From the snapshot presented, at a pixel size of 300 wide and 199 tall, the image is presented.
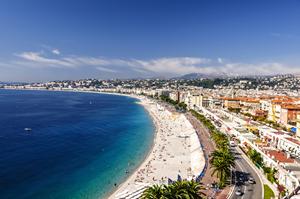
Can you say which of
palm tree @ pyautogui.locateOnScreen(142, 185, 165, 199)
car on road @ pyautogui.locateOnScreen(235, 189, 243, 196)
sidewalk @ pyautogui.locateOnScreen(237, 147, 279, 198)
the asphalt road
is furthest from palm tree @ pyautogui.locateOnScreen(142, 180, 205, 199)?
sidewalk @ pyautogui.locateOnScreen(237, 147, 279, 198)

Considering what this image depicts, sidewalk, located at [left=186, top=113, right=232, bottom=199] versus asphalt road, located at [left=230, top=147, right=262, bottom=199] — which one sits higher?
asphalt road, located at [left=230, top=147, right=262, bottom=199]

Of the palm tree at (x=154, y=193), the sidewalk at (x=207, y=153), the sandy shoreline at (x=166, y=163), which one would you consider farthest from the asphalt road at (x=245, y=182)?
the palm tree at (x=154, y=193)

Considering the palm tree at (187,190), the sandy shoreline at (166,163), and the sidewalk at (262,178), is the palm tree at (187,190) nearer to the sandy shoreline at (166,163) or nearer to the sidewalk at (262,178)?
the sandy shoreline at (166,163)

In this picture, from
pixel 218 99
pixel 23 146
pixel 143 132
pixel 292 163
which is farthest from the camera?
pixel 218 99

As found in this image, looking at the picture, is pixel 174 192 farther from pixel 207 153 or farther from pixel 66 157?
pixel 66 157

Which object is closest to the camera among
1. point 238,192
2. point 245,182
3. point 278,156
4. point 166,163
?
point 238,192

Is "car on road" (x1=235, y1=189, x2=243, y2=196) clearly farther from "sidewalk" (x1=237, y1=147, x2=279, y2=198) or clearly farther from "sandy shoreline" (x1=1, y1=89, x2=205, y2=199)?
"sandy shoreline" (x1=1, y1=89, x2=205, y2=199)

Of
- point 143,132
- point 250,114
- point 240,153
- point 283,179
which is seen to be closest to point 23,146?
point 143,132

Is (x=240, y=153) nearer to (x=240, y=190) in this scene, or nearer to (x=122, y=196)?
A: (x=240, y=190)

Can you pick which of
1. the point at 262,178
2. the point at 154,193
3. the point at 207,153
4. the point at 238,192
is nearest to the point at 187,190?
the point at 154,193
